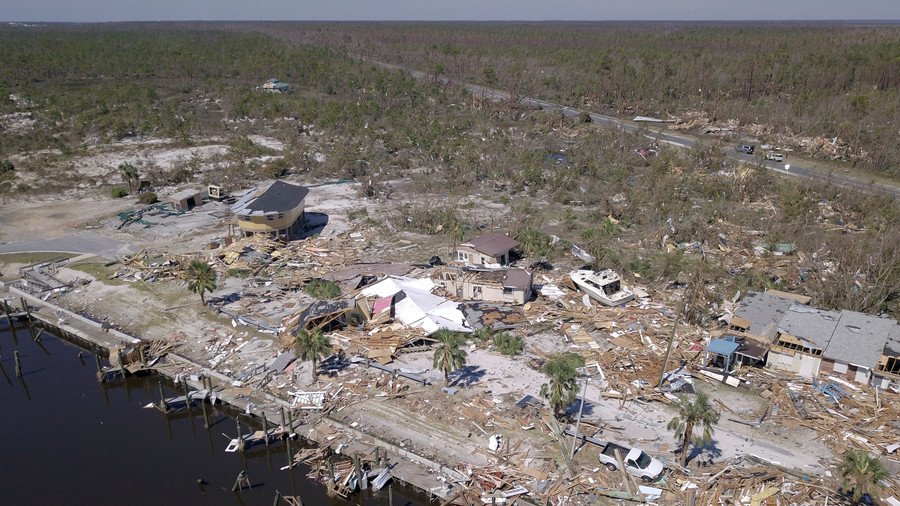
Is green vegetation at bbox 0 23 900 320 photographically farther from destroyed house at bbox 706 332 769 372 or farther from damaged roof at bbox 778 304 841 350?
destroyed house at bbox 706 332 769 372

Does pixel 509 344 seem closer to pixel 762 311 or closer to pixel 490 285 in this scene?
pixel 490 285

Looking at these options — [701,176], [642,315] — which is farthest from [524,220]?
[701,176]

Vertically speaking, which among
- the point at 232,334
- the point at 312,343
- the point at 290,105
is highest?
the point at 290,105

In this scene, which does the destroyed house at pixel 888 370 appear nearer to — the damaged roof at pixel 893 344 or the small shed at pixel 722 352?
the damaged roof at pixel 893 344

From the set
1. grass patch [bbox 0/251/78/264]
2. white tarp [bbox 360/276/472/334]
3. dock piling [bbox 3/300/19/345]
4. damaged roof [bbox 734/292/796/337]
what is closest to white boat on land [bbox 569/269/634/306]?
damaged roof [bbox 734/292/796/337]

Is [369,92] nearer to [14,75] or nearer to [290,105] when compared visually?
[290,105]

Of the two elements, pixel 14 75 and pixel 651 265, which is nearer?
pixel 651 265
